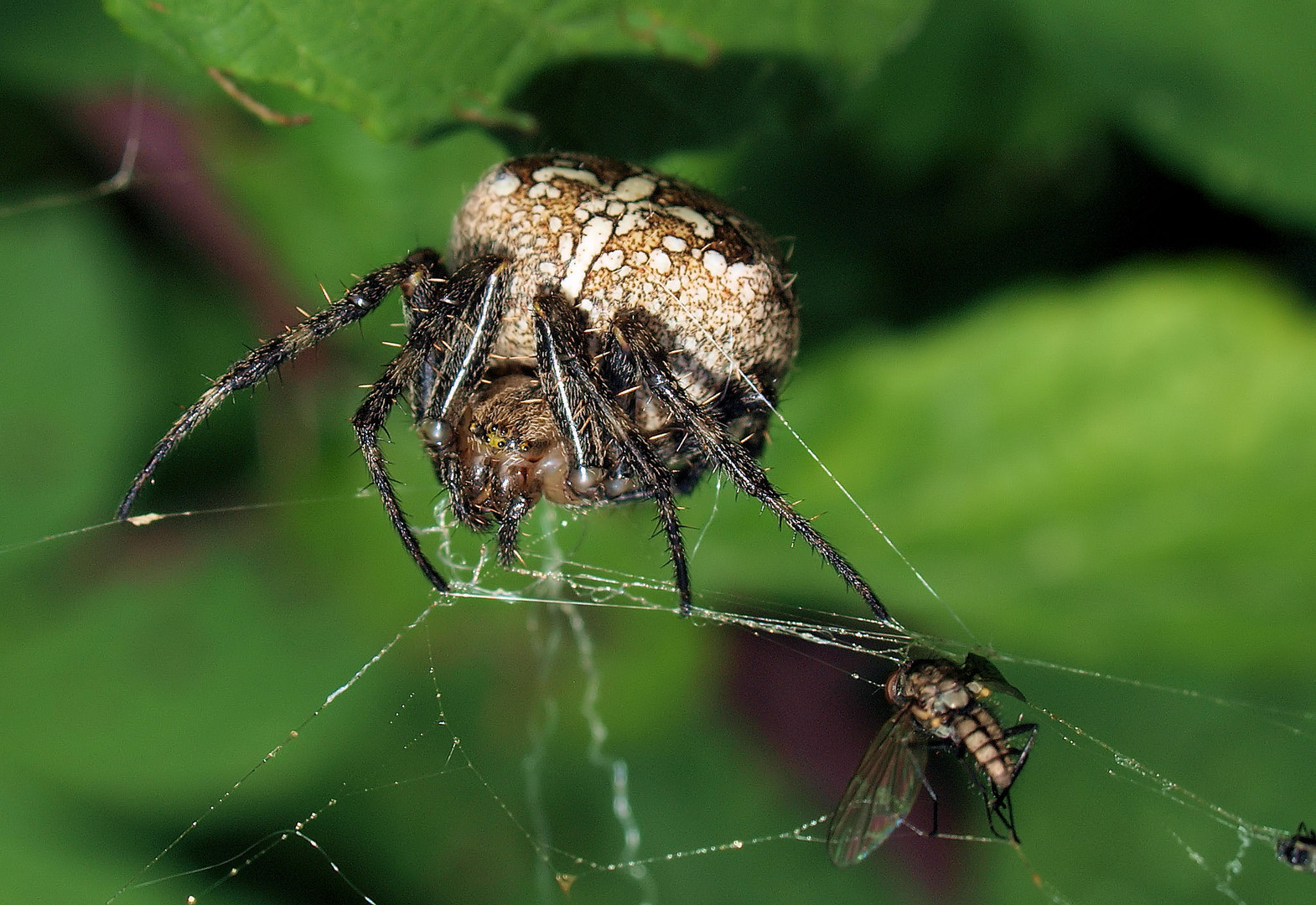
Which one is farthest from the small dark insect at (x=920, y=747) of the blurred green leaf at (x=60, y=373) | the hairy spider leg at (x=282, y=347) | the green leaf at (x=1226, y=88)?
the blurred green leaf at (x=60, y=373)

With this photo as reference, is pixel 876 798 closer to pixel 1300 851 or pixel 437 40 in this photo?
pixel 1300 851

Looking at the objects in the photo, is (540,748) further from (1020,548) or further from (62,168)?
(62,168)

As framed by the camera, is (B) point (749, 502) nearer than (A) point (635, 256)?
No

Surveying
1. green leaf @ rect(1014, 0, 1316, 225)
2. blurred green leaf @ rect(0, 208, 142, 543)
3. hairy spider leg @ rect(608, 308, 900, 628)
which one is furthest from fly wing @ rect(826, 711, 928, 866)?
blurred green leaf @ rect(0, 208, 142, 543)

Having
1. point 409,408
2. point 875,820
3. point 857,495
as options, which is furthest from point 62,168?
point 875,820

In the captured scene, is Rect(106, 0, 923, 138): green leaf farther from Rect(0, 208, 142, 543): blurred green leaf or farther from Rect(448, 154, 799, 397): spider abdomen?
Rect(0, 208, 142, 543): blurred green leaf

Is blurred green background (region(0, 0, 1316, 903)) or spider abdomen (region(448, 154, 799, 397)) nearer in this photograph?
spider abdomen (region(448, 154, 799, 397))

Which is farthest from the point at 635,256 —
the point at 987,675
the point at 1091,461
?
the point at 1091,461
